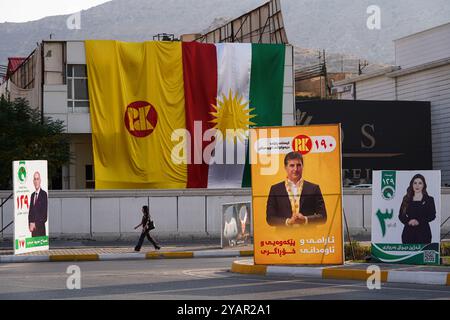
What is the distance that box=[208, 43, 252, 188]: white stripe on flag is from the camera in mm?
42688

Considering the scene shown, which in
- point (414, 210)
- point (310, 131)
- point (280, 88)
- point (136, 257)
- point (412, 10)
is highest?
point (412, 10)

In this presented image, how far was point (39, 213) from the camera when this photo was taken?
25.4m

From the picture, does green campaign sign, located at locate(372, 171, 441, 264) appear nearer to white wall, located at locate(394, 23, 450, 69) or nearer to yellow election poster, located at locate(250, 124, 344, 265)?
yellow election poster, located at locate(250, 124, 344, 265)

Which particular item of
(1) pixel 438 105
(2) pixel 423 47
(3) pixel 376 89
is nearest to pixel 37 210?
(1) pixel 438 105

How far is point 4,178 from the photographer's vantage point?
38656 mm

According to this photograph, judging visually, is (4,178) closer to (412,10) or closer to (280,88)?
(280,88)

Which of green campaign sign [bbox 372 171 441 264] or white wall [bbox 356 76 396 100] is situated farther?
white wall [bbox 356 76 396 100]

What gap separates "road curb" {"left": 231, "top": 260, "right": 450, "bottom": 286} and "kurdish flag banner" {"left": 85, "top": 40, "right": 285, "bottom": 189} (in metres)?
23.3

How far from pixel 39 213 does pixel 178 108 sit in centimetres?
1779

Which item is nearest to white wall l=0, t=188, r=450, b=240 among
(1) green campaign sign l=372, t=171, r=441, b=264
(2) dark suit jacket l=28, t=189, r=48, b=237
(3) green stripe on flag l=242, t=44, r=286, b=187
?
(2) dark suit jacket l=28, t=189, r=48, b=237

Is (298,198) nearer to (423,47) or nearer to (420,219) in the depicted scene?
(420,219)

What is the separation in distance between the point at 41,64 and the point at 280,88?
39.7 ft

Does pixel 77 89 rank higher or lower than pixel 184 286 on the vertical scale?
higher

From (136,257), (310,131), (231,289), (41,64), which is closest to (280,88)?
(41,64)
